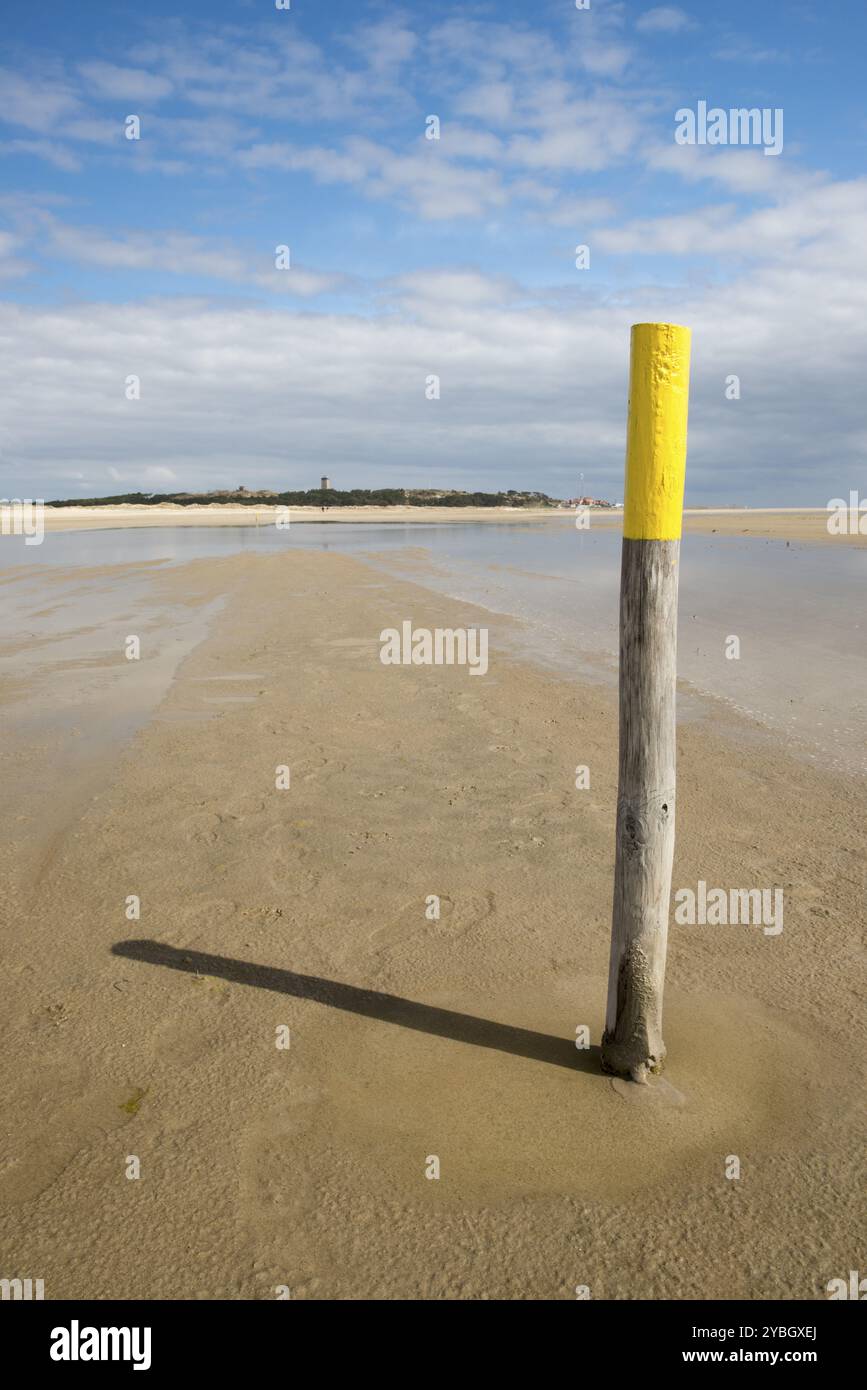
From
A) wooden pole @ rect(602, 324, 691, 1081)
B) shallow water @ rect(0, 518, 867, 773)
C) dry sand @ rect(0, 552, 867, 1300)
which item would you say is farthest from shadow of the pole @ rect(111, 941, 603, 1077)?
shallow water @ rect(0, 518, 867, 773)

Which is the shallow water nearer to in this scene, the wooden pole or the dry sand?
the dry sand

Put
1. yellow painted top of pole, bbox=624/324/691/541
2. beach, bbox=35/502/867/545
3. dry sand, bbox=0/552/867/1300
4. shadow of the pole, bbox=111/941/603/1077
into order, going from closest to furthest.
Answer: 1. dry sand, bbox=0/552/867/1300
2. yellow painted top of pole, bbox=624/324/691/541
3. shadow of the pole, bbox=111/941/603/1077
4. beach, bbox=35/502/867/545

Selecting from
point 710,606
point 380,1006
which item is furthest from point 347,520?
point 380,1006

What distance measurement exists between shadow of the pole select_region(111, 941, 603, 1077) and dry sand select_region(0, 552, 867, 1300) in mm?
19

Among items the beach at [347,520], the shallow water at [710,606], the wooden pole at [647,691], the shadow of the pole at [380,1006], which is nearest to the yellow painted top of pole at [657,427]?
the wooden pole at [647,691]

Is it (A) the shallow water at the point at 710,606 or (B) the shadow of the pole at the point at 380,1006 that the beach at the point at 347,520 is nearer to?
(A) the shallow water at the point at 710,606

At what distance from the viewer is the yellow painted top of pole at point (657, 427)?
12.7 feet

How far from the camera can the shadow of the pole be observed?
4.66m

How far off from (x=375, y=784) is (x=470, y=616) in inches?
454

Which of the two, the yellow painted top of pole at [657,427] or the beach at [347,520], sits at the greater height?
the beach at [347,520]

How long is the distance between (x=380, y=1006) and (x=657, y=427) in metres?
3.27

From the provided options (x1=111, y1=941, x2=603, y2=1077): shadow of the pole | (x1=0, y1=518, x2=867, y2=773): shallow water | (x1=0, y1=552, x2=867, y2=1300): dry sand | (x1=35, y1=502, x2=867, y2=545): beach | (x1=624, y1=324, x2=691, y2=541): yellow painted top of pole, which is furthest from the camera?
(x1=35, y1=502, x2=867, y2=545): beach
